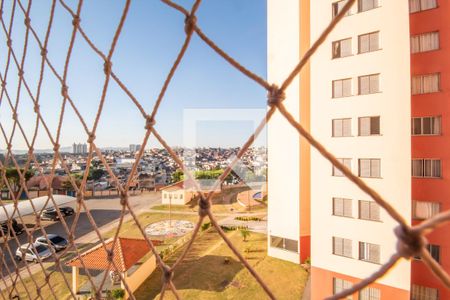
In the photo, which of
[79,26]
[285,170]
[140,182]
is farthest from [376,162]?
[140,182]

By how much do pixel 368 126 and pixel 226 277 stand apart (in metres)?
3.26

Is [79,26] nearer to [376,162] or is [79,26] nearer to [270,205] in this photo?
[376,162]

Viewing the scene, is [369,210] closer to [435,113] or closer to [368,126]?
[368,126]

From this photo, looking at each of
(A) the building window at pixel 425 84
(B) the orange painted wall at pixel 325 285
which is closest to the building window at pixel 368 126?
(A) the building window at pixel 425 84

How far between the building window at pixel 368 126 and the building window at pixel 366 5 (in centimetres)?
134

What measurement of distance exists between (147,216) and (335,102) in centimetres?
697

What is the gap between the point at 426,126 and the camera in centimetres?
341

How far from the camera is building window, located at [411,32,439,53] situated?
10.9 ft

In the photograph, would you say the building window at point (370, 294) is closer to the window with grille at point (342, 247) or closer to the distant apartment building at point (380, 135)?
the distant apartment building at point (380, 135)

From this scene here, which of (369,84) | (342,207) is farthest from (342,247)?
(369,84)

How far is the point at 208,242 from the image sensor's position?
669cm

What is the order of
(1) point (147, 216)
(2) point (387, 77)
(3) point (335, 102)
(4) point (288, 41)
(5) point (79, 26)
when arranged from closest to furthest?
(5) point (79, 26), (2) point (387, 77), (3) point (335, 102), (4) point (288, 41), (1) point (147, 216)

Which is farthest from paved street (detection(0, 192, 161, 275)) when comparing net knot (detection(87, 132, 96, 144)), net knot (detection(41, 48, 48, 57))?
net knot (detection(87, 132, 96, 144))

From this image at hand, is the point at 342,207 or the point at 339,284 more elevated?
the point at 342,207
